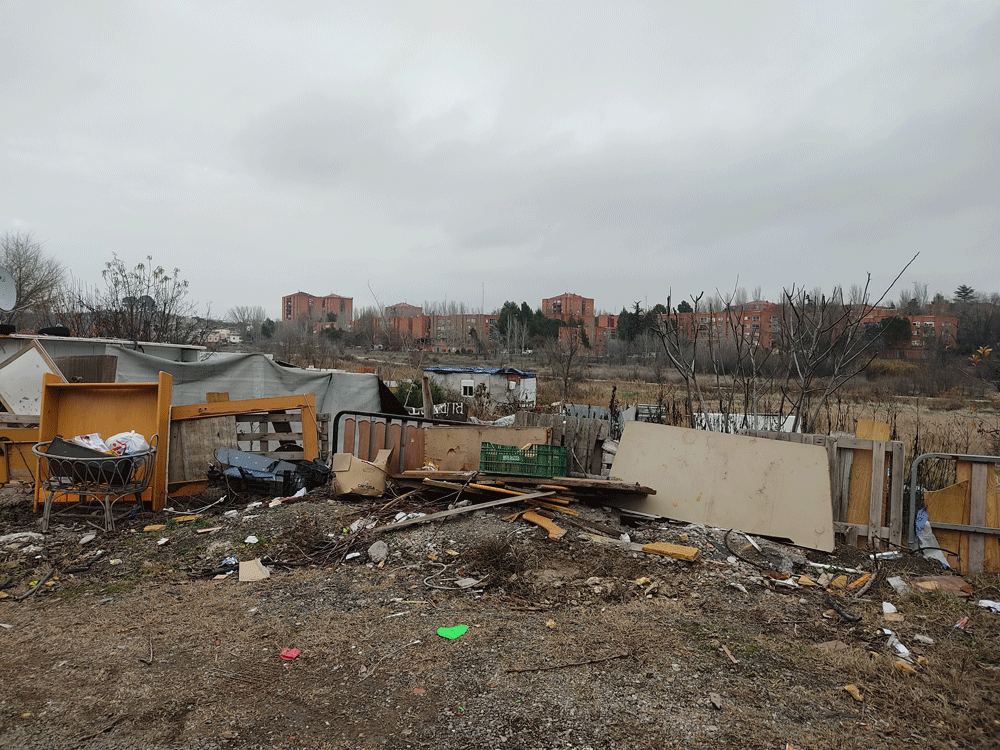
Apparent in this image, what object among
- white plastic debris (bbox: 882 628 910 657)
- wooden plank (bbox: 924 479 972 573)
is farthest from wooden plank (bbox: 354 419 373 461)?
wooden plank (bbox: 924 479 972 573)

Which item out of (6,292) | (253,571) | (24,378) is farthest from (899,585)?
(6,292)

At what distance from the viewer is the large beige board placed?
19.1ft

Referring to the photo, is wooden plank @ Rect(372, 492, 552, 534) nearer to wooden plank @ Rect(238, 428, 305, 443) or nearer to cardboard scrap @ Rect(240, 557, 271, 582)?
cardboard scrap @ Rect(240, 557, 271, 582)

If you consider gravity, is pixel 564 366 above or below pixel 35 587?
above

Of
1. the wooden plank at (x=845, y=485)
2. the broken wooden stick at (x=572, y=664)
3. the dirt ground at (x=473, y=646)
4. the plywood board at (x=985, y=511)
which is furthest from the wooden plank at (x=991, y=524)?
the broken wooden stick at (x=572, y=664)

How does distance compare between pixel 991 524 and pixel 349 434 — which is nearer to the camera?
pixel 991 524

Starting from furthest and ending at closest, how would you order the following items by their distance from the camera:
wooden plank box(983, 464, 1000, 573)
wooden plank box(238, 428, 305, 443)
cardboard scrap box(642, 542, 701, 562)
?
wooden plank box(238, 428, 305, 443), wooden plank box(983, 464, 1000, 573), cardboard scrap box(642, 542, 701, 562)

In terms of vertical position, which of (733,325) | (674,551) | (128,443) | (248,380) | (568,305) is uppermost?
(568,305)

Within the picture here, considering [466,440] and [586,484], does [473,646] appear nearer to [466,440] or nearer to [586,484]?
[586,484]

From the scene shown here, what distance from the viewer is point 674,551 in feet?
16.8

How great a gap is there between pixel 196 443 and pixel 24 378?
3621 millimetres

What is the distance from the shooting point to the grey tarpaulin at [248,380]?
9953mm

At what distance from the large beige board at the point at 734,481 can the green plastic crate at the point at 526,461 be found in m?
0.80

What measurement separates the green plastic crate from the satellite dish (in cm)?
919
